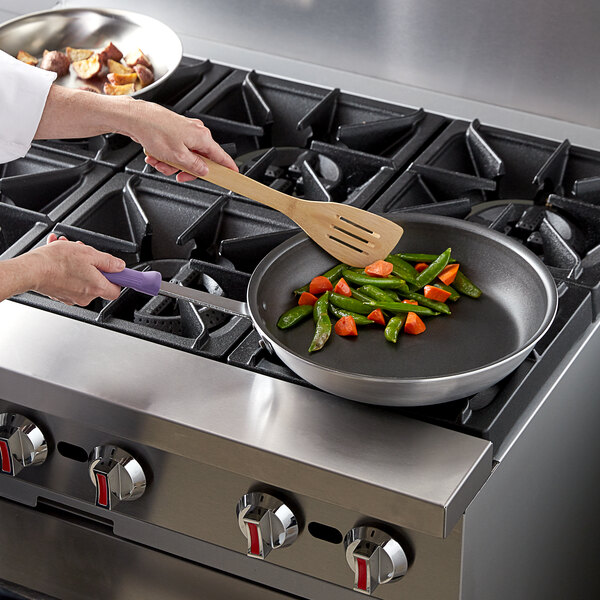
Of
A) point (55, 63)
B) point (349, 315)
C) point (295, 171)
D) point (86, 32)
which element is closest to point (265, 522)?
point (349, 315)

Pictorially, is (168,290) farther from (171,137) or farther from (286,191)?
(286,191)

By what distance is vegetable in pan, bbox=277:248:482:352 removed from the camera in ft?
3.71

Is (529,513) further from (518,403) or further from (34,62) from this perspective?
(34,62)

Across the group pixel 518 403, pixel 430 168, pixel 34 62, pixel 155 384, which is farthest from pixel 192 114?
pixel 518 403

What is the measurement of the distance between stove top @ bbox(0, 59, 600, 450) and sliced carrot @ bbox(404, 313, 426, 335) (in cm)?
10

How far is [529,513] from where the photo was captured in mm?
1196

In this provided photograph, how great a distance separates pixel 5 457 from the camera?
1218 millimetres

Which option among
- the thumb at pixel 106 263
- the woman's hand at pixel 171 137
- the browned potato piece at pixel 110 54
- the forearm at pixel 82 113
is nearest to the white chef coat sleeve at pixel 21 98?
the forearm at pixel 82 113

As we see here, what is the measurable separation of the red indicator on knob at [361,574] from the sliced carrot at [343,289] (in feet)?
0.96

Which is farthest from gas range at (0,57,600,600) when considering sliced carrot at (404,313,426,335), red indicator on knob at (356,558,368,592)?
sliced carrot at (404,313,426,335)

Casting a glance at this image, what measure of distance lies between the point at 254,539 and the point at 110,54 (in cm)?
83

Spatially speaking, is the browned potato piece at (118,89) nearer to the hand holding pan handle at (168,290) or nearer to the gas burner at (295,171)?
the gas burner at (295,171)

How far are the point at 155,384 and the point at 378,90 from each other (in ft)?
2.50

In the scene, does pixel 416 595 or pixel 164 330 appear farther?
pixel 164 330
